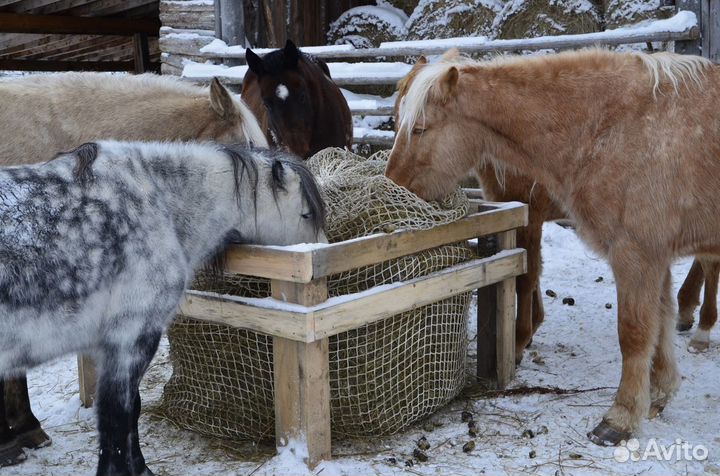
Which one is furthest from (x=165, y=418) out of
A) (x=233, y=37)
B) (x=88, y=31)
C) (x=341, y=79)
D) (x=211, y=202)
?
(x=88, y=31)

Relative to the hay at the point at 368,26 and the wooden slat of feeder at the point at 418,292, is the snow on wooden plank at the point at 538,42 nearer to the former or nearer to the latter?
the hay at the point at 368,26

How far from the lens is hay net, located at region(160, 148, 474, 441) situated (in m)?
3.49

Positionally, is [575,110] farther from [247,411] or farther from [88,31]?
[88,31]

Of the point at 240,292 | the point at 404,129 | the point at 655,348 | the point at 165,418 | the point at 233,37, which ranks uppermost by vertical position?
the point at 233,37

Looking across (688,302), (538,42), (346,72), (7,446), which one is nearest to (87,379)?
(7,446)

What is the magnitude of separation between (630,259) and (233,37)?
683cm

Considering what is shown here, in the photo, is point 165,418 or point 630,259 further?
point 165,418

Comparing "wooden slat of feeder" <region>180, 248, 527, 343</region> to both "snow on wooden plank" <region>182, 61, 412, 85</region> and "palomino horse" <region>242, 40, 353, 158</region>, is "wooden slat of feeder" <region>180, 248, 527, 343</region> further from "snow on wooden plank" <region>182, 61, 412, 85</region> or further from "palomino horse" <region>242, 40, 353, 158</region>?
"snow on wooden plank" <region>182, 61, 412, 85</region>

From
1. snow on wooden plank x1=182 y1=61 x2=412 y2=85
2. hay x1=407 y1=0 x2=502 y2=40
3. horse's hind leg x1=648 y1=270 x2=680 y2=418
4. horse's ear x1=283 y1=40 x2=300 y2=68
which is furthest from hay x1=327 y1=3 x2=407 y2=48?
horse's hind leg x1=648 y1=270 x2=680 y2=418

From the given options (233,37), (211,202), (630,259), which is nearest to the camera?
(211,202)

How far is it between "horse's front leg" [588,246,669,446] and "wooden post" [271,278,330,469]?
1359mm

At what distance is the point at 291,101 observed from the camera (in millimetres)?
5707

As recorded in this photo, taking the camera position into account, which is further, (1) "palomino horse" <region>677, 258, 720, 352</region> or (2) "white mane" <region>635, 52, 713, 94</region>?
(1) "palomino horse" <region>677, 258, 720, 352</region>

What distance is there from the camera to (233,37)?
8.98 meters
